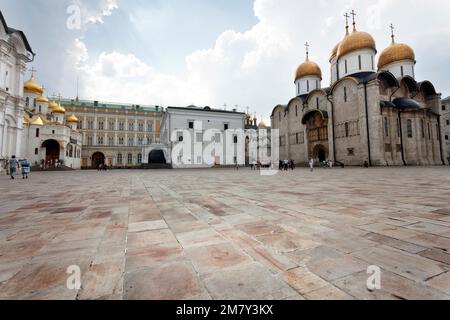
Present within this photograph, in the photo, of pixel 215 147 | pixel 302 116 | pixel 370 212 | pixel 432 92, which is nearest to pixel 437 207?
pixel 370 212

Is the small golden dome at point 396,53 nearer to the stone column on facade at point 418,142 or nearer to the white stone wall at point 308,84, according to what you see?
the white stone wall at point 308,84

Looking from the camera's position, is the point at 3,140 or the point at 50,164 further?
the point at 50,164

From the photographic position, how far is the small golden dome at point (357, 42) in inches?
1273

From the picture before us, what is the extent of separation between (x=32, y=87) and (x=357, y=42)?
5388cm

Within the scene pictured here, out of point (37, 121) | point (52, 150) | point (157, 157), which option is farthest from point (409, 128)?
point (37, 121)

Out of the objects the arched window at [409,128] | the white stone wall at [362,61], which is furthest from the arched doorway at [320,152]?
the white stone wall at [362,61]

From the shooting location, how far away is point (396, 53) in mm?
34000

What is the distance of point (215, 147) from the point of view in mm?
40562

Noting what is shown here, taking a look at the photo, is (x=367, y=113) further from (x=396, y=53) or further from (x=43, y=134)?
(x=43, y=134)

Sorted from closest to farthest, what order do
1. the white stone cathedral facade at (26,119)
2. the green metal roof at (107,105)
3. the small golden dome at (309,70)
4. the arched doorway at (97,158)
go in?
1. the white stone cathedral facade at (26,119)
2. the small golden dome at (309,70)
3. the arched doorway at (97,158)
4. the green metal roof at (107,105)

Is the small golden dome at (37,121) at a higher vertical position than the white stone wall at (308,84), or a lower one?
lower

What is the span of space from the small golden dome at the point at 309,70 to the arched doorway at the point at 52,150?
43.7 metres

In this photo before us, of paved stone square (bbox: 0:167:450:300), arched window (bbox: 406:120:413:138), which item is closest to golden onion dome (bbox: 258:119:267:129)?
arched window (bbox: 406:120:413:138)

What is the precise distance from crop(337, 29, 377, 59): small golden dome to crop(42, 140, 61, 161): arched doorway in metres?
48.4
